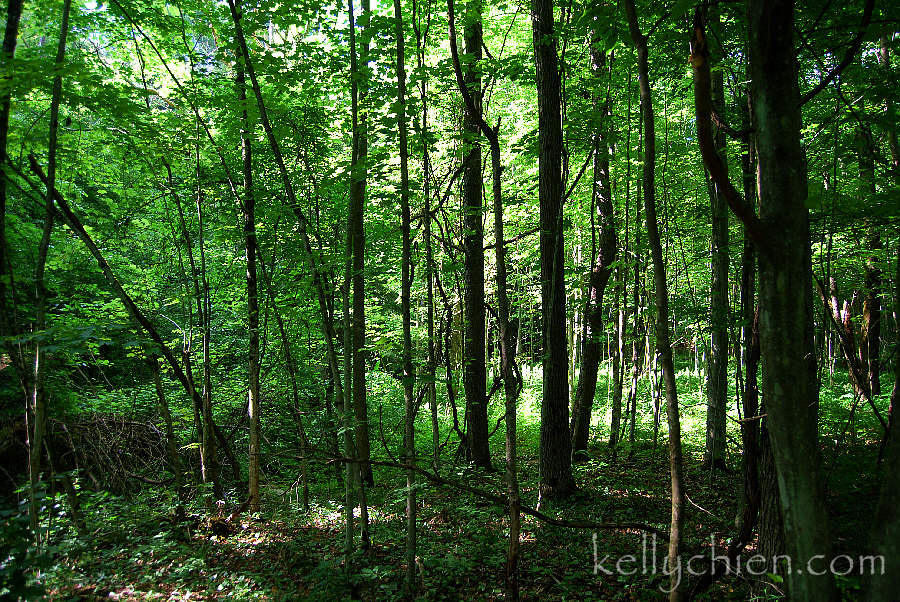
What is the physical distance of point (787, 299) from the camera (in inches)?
54.3

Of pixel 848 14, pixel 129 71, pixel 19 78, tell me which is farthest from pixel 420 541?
pixel 129 71

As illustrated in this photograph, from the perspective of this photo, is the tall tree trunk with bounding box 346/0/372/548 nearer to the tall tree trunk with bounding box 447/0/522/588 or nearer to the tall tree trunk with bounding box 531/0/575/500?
the tall tree trunk with bounding box 447/0/522/588

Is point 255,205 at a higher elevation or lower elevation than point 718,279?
higher

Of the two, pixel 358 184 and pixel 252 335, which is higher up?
pixel 358 184

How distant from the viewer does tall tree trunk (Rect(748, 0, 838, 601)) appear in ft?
4.48

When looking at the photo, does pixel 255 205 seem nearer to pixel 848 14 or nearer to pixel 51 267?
pixel 51 267

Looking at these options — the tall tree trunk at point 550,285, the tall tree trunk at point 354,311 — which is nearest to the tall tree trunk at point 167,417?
the tall tree trunk at point 354,311

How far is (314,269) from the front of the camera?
13.6 ft

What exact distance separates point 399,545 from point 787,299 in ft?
14.5

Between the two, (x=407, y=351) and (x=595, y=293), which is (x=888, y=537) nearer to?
(x=407, y=351)

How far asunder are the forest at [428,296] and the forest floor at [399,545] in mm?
39

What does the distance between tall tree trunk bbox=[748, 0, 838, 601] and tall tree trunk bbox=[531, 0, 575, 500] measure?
382cm

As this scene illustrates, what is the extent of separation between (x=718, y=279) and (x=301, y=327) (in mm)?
5987

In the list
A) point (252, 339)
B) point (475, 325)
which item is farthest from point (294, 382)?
point (475, 325)
